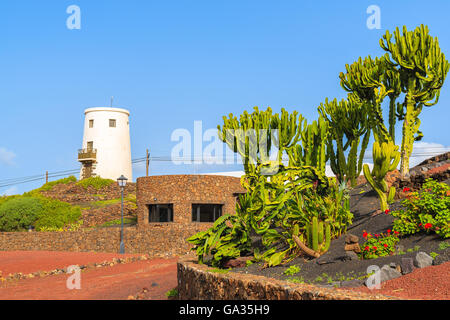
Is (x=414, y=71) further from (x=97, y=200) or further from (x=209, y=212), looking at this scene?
(x=97, y=200)

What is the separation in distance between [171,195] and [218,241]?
48.3ft

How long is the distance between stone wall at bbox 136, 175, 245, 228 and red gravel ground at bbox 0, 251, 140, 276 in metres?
5.08

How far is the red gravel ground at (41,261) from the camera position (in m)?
20.9

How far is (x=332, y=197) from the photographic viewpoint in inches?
527

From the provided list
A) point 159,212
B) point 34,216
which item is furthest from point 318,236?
point 34,216

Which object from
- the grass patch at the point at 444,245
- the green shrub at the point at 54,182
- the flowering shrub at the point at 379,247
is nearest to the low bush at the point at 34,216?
the green shrub at the point at 54,182

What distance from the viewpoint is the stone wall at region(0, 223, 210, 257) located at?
985 inches

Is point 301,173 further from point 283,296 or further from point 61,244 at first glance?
point 61,244

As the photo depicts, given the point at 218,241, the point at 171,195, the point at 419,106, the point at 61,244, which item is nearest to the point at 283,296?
the point at 218,241

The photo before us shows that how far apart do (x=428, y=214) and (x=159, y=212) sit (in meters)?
19.7

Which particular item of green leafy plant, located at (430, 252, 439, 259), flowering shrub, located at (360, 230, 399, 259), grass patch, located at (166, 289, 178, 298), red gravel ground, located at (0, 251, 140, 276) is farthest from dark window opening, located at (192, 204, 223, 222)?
green leafy plant, located at (430, 252, 439, 259)

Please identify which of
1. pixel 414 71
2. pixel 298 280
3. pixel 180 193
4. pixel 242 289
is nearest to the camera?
pixel 242 289

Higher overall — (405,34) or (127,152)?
(405,34)

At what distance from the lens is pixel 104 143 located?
47.5 meters
